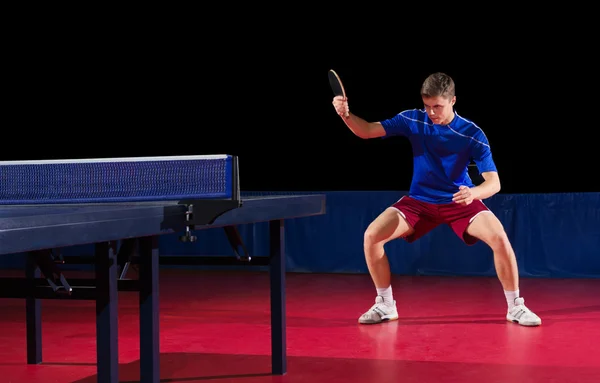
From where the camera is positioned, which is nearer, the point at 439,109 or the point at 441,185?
the point at 439,109

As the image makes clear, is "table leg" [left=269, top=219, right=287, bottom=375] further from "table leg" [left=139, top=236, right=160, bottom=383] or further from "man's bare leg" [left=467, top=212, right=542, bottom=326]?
"man's bare leg" [left=467, top=212, right=542, bottom=326]

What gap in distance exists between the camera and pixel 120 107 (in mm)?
14383

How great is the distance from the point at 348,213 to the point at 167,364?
201 inches

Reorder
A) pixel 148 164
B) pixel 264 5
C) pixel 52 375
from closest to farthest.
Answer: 1. pixel 148 164
2. pixel 52 375
3. pixel 264 5

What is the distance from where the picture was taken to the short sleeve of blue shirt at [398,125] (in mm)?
6082

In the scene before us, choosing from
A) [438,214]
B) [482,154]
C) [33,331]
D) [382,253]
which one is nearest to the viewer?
[33,331]

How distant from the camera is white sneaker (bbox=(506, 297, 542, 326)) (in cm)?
608

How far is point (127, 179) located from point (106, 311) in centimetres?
74

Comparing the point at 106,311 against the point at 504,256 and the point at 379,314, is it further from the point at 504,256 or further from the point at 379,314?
the point at 504,256

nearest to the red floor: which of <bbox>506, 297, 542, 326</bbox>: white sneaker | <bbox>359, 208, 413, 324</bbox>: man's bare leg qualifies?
<bbox>506, 297, 542, 326</bbox>: white sneaker

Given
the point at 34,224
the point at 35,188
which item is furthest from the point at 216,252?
the point at 34,224

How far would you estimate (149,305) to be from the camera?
360 cm

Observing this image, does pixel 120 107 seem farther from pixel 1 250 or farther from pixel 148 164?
pixel 1 250

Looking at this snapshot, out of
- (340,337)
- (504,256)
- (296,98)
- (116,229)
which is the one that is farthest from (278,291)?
(296,98)
